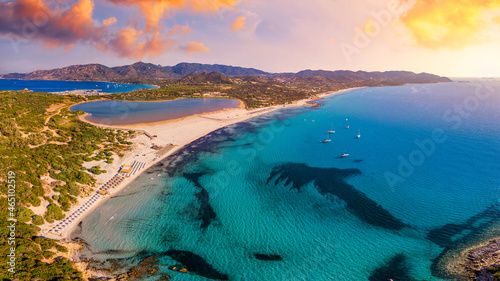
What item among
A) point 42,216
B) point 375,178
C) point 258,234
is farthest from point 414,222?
point 42,216

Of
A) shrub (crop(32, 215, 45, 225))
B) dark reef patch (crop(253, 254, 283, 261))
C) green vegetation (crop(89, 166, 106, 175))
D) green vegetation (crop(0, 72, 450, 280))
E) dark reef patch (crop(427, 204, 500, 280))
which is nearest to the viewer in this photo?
green vegetation (crop(0, 72, 450, 280))

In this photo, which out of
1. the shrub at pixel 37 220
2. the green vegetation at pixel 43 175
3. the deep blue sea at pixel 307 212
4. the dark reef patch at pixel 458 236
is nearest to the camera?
the green vegetation at pixel 43 175

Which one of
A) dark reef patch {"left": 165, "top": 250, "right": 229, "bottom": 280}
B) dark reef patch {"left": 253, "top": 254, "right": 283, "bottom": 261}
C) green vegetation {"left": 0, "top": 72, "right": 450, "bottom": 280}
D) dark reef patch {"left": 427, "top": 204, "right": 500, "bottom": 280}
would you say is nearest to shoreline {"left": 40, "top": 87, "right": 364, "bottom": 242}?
green vegetation {"left": 0, "top": 72, "right": 450, "bottom": 280}

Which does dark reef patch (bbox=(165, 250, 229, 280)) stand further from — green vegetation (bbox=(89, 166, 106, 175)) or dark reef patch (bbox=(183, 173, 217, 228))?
green vegetation (bbox=(89, 166, 106, 175))

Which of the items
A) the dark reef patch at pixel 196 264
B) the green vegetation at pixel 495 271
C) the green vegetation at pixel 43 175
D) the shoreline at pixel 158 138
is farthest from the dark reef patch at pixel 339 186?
the green vegetation at pixel 43 175

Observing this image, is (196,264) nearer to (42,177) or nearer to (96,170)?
(42,177)

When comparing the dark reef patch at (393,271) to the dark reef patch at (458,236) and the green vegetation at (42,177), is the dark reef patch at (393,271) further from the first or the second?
the green vegetation at (42,177)

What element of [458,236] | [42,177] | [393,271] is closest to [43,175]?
[42,177]
